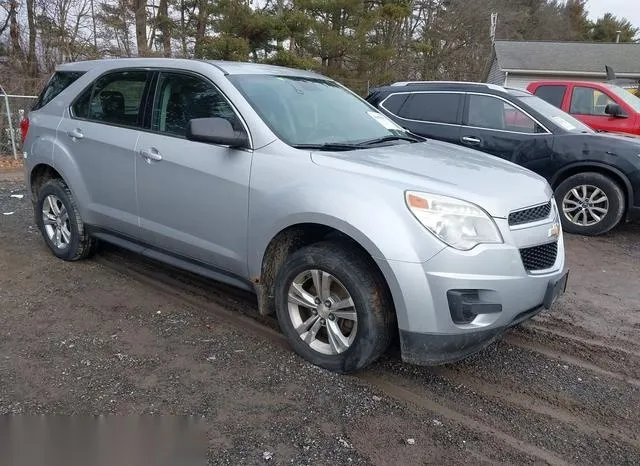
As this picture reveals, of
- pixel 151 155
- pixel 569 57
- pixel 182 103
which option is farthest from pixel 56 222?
pixel 569 57

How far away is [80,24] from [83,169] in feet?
52.4

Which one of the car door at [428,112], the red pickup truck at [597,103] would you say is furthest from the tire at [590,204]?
the red pickup truck at [597,103]

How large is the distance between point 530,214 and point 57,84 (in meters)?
4.34

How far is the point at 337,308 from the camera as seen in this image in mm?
3150

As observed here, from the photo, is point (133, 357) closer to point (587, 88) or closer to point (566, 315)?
point (566, 315)

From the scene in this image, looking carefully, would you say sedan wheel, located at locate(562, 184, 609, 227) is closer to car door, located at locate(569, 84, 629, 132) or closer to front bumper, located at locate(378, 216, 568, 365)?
car door, located at locate(569, 84, 629, 132)

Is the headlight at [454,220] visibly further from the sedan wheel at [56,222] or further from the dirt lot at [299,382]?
the sedan wheel at [56,222]

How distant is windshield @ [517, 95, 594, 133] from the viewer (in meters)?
6.89

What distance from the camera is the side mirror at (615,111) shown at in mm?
8742

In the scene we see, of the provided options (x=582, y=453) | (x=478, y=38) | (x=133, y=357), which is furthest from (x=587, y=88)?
(x=478, y=38)

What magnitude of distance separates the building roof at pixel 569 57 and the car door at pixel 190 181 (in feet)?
77.3

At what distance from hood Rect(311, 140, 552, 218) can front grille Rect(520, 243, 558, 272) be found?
0.84 ft

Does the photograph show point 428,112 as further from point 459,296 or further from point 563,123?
point 459,296

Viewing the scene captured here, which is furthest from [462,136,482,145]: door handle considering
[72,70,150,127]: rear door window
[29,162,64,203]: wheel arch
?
[29,162,64,203]: wheel arch
